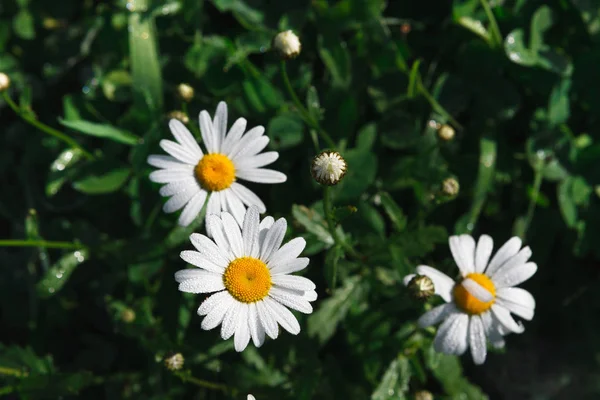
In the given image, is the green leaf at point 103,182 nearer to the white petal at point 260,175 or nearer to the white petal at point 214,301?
the white petal at point 260,175

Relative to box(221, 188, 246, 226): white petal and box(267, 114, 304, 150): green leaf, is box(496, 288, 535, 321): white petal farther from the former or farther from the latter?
box(267, 114, 304, 150): green leaf

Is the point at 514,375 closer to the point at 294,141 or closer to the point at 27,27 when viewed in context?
the point at 294,141

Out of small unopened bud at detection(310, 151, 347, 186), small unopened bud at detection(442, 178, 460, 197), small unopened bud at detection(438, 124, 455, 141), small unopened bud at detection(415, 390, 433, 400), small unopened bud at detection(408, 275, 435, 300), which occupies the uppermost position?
small unopened bud at detection(438, 124, 455, 141)

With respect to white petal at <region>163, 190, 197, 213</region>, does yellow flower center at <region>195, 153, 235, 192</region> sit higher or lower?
higher

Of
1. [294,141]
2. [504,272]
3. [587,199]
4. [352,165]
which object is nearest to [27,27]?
[294,141]

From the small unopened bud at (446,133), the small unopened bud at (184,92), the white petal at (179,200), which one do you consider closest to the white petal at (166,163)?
the white petal at (179,200)

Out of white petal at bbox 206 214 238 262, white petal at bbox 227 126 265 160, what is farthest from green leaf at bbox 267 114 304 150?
white petal at bbox 206 214 238 262
